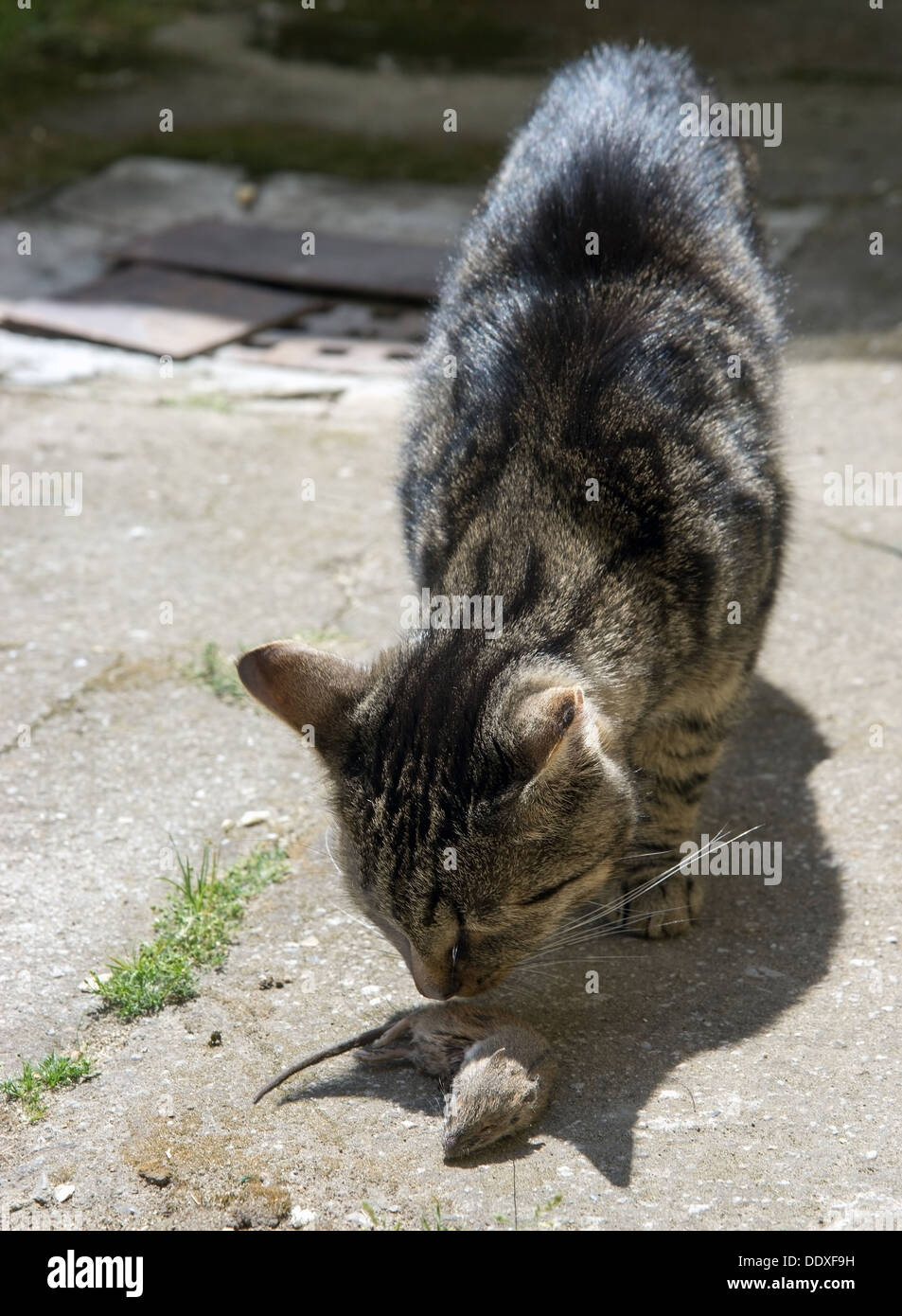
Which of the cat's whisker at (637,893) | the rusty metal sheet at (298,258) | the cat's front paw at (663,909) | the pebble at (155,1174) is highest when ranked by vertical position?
the rusty metal sheet at (298,258)

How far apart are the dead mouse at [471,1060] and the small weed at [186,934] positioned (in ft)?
1.37

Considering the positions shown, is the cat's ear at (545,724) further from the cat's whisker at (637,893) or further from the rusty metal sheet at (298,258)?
the rusty metal sheet at (298,258)

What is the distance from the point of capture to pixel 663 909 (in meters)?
3.45

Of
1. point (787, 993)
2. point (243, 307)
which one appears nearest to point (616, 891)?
Result: point (787, 993)

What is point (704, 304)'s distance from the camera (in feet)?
12.1

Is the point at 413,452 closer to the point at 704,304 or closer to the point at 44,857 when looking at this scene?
the point at 704,304

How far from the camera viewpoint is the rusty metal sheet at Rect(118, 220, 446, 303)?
683cm

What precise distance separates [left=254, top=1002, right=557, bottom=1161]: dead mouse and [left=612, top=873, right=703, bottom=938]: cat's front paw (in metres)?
0.59

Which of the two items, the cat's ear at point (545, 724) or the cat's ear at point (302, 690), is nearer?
the cat's ear at point (545, 724)

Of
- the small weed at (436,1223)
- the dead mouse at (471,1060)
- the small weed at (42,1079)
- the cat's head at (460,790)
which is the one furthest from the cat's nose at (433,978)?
the small weed at (42,1079)

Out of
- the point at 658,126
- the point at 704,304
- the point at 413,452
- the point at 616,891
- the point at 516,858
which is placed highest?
the point at 658,126

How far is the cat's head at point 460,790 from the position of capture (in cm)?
265

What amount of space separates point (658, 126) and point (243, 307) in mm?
3015

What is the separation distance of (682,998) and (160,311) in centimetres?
458
